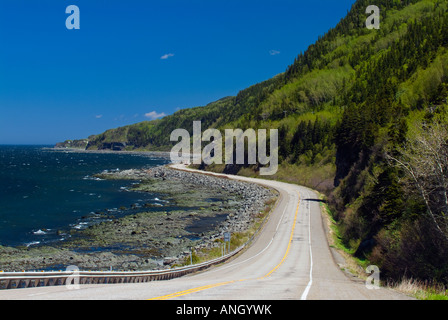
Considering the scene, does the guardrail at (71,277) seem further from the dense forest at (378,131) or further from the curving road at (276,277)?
the dense forest at (378,131)

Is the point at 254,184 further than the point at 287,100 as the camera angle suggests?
No

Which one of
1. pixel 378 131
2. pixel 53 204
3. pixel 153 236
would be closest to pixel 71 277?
pixel 153 236

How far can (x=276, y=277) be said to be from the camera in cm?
1747

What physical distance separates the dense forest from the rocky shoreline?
→ 1549cm

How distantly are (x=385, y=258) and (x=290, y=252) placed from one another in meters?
8.22

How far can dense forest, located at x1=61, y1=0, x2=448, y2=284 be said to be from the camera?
19.3 meters

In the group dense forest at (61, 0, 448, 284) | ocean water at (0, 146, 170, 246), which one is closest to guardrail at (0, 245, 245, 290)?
dense forest at (61, 0, 448, 284)

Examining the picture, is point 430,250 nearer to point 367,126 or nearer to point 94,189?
point 367,126

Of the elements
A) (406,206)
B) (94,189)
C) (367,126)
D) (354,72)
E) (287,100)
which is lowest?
(94,189)

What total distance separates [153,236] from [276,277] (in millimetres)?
24182

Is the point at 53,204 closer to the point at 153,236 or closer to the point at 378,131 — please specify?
the point at 153,236

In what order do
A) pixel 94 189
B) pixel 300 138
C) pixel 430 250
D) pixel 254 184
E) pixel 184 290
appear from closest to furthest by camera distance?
pixel 184 290
pixel 430 250
pixel 94 189
pixel 254 184
pixel 300 138
